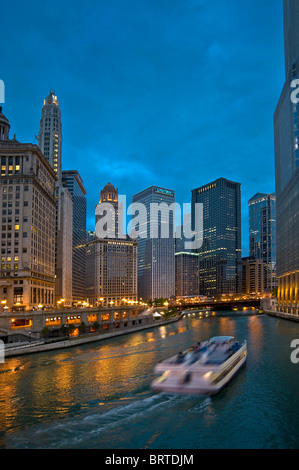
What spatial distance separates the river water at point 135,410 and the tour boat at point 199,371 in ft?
4.22

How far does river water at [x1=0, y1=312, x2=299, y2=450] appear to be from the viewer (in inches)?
1133

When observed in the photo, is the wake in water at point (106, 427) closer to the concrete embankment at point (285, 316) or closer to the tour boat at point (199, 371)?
the tour boat at point (199, 371)

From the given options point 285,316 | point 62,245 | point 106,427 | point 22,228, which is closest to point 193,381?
point 106,427

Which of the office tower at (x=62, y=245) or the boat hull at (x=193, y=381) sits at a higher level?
the office tower at (x=62, y=245)

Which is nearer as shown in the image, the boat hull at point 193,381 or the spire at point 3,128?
the boat hull at point 193,381

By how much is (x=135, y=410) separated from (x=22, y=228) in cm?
9501

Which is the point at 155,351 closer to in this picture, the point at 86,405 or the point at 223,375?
the point at 223,375

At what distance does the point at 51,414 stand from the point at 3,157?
10670 cm

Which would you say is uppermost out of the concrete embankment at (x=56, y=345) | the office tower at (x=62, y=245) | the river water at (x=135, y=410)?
the office tower at (x=62, y=245)

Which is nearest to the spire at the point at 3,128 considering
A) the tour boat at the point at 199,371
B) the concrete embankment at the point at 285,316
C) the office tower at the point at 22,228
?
the office tower at the point at 22,228

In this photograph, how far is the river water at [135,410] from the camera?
2877 centimetres

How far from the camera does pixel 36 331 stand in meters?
90.1

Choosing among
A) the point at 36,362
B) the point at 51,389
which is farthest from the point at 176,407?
the point at 36,362

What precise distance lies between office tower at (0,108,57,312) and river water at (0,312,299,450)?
2339 inches
